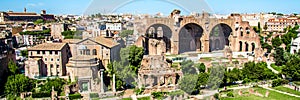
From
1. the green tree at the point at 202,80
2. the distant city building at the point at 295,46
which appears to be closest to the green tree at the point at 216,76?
the green tree at the point at 202,80

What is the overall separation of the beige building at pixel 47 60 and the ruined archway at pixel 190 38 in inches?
409

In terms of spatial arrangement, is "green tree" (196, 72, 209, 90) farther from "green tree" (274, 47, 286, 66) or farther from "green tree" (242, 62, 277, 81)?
"green tree" (274, 47, 286, 66)

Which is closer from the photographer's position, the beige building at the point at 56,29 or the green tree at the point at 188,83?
the green tree at the point at 188,83

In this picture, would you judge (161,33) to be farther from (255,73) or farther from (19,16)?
(19,16)

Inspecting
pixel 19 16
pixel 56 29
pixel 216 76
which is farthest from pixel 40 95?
pixel 19 16

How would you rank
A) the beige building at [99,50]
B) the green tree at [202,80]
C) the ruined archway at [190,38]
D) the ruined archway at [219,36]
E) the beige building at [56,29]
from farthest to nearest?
the beige building at [56,29] < the ruined archway at [219,36] < the ruined archway at [190,38] < the beige building at [99,50] < the green tree at [202,80]

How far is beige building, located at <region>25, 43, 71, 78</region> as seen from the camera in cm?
1316

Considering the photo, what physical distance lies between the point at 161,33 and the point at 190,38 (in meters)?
3.34

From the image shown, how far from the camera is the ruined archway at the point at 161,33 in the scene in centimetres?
1944

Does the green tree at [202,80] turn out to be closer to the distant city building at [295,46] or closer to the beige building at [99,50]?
the beige building at [99,50]

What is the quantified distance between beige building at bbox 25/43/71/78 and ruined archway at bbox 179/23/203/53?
10379mm

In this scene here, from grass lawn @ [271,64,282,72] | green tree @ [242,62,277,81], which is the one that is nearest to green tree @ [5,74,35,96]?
green tree @ [242,62,277,81]

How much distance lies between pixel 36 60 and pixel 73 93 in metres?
2.80

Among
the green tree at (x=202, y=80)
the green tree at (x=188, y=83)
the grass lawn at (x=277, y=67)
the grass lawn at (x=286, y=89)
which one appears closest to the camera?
the green tree at (x=188, y=83)
